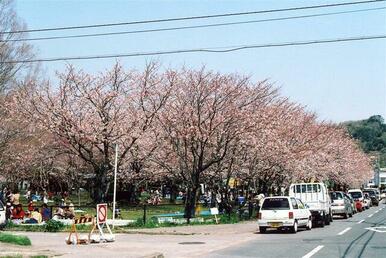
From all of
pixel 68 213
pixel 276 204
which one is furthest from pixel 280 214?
pixel 68 213

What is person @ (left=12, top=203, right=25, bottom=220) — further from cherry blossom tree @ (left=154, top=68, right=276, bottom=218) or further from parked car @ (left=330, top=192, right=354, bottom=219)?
parked car @ (left=330, top=192, right=354, bottom=219)

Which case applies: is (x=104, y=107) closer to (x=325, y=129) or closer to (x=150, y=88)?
(x=150, y=88)

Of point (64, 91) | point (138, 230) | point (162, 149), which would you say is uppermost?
point (64, 91)

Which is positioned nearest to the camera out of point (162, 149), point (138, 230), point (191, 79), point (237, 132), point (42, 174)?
point (138, 230)

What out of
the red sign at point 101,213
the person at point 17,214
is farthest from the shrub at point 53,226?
the person at point 17,214

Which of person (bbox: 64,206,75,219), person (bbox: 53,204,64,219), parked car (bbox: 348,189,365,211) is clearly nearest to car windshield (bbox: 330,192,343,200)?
parked car (bbox: 348,189,365,211)

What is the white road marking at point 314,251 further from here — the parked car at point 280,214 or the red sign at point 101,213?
the red sign at point 101,213

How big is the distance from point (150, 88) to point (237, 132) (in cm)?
644

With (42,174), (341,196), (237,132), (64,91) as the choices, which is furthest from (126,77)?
(42,174)

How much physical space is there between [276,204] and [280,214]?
585 mm

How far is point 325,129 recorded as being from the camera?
5231 centimetres

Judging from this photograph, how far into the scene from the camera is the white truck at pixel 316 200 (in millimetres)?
27297

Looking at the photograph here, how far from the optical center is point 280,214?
23016mm

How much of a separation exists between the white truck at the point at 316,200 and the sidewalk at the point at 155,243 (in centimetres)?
333
